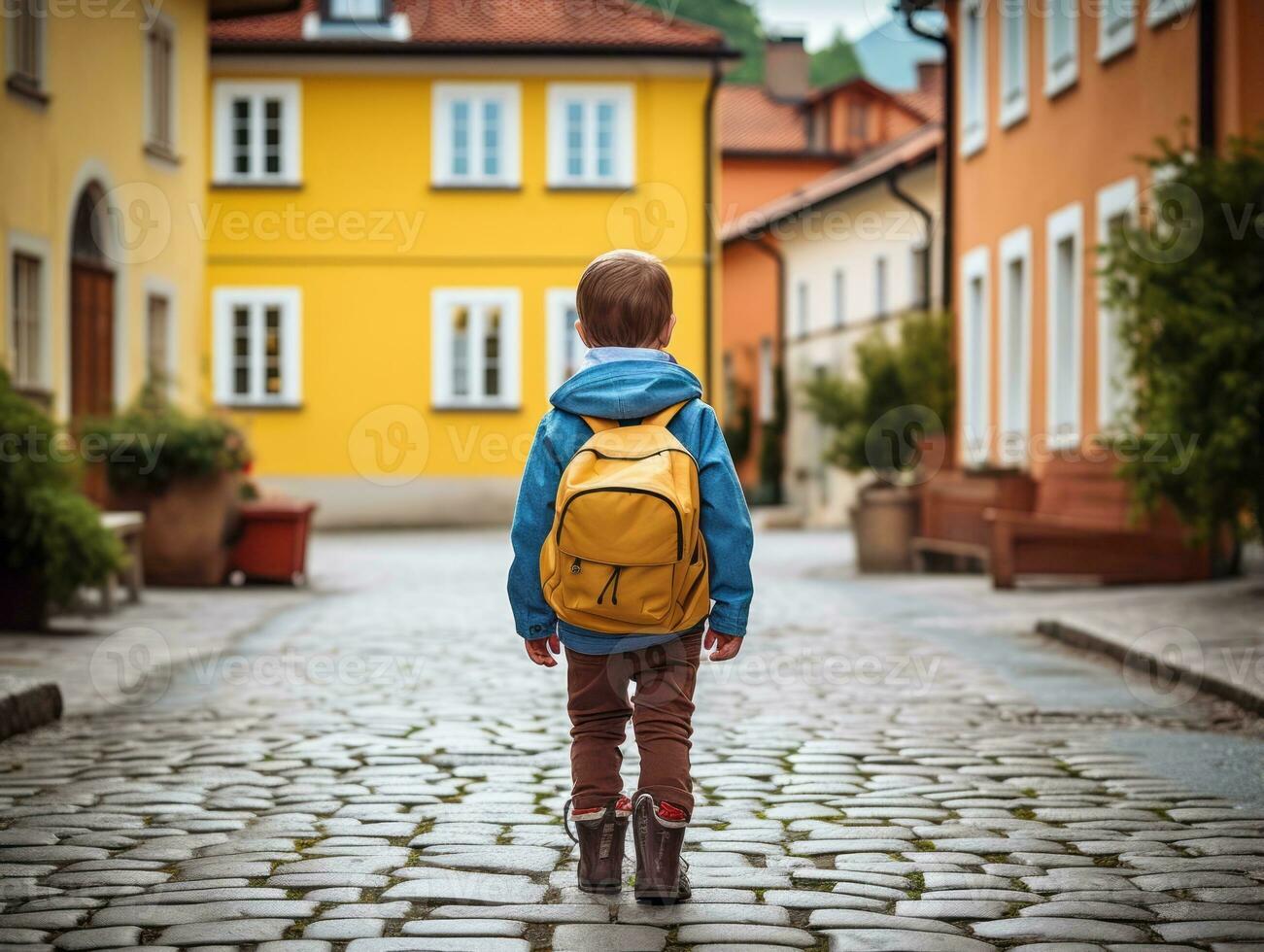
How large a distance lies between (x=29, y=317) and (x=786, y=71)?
35393 millimetres

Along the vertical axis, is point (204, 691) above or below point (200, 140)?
below

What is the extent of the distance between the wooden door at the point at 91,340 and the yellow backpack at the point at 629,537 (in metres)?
14.2

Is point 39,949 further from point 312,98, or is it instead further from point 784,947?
point 312,98

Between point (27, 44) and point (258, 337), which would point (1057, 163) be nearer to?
point (27, 44)

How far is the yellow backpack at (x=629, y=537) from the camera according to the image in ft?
14.1

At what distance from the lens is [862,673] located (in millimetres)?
9961

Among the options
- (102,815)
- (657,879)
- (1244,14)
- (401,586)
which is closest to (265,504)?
(401,586)

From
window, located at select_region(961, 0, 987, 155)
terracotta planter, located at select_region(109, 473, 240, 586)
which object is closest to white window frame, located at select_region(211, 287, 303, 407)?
window, located at select_region(961, 0, 987, 155)

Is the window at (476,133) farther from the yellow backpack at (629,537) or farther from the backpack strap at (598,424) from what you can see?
the yellow backpack at (629,537)

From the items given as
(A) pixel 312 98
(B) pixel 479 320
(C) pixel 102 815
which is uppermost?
(A) pixel 312 98

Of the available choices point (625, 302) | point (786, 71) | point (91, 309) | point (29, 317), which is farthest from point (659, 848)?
point (786, 71)

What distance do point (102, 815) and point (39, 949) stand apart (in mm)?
1743

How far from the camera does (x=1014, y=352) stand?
2159 cm

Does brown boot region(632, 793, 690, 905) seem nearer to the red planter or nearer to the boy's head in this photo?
the boy's head
